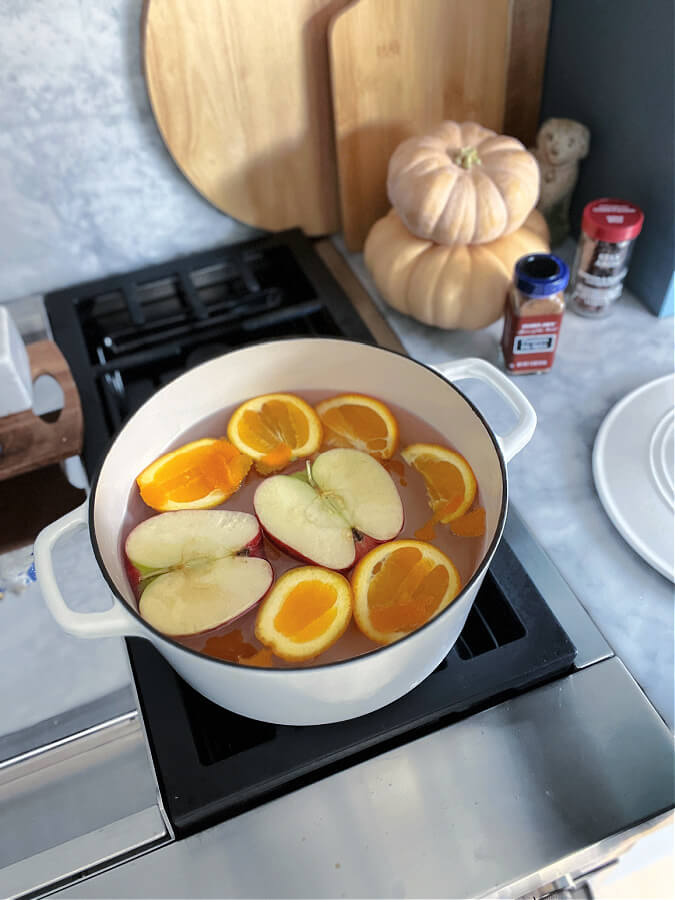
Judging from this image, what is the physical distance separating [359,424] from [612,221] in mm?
411

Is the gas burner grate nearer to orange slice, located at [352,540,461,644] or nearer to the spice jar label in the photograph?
the spice jar label

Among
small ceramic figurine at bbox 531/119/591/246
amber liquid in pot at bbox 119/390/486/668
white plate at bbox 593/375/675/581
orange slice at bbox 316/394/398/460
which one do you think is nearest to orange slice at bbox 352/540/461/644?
amber liquid in pot at bbox 119/390/486/668

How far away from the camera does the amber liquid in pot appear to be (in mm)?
532

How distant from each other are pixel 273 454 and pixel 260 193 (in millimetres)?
516

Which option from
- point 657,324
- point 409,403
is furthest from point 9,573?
point 657,324

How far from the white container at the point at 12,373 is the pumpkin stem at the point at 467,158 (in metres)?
0.54

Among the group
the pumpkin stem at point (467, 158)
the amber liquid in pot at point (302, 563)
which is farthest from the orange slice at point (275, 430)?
the pumpkin stem at point (467, 158)

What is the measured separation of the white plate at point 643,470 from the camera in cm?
69

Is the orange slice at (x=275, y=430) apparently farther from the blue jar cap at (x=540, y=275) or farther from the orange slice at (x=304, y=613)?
the blue jar cap at (x=540, y=275)

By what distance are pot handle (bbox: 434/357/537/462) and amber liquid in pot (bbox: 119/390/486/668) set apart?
5 cm

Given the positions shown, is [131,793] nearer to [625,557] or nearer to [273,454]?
[273,454]

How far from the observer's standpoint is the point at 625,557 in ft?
2.28

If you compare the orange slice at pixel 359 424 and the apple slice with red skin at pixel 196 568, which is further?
the orange slice at pixel 359 424

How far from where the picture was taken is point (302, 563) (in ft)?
1.92
